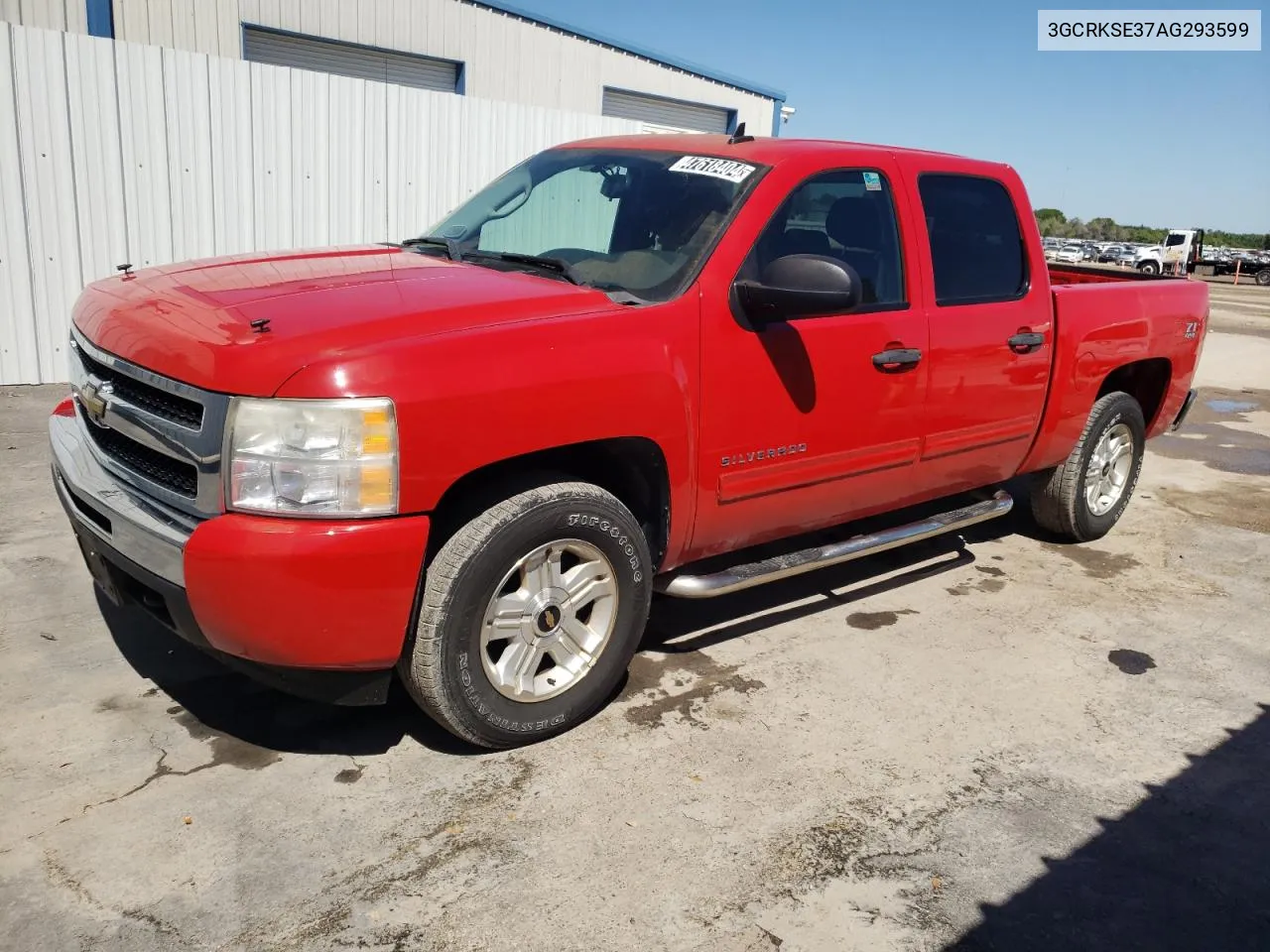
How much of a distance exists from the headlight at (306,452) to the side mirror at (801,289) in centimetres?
138

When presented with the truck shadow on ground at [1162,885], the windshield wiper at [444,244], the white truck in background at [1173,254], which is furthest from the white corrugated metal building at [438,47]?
the white truck in background at [1173,254]

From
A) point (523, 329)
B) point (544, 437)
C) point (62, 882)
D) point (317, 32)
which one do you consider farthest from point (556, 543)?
point (317, 32)

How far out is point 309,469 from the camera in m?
2.76

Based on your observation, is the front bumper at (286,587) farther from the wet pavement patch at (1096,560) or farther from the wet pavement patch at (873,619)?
the wet pavement patch at (1096,560)

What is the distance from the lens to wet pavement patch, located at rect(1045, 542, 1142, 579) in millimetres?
5547

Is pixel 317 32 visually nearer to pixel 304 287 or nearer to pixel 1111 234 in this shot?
pixel 304 287

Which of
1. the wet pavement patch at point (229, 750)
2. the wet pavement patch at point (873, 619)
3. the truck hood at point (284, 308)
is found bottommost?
the wet pavement patch at point (229, 750)

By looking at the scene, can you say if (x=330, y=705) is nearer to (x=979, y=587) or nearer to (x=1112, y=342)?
(x=979, y=587)

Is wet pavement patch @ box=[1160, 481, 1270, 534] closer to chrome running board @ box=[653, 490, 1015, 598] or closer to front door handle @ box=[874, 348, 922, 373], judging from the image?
chrome running board @ box=[653, 490, 1015, 598]

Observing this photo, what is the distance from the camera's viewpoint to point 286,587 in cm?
275

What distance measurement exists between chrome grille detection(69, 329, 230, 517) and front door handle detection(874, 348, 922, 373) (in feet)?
7.92

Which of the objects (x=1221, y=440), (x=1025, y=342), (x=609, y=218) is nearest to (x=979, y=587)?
(x=1025, y=342)

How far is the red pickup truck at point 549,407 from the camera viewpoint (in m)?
2.79

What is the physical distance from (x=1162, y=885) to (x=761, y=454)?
179 cm
